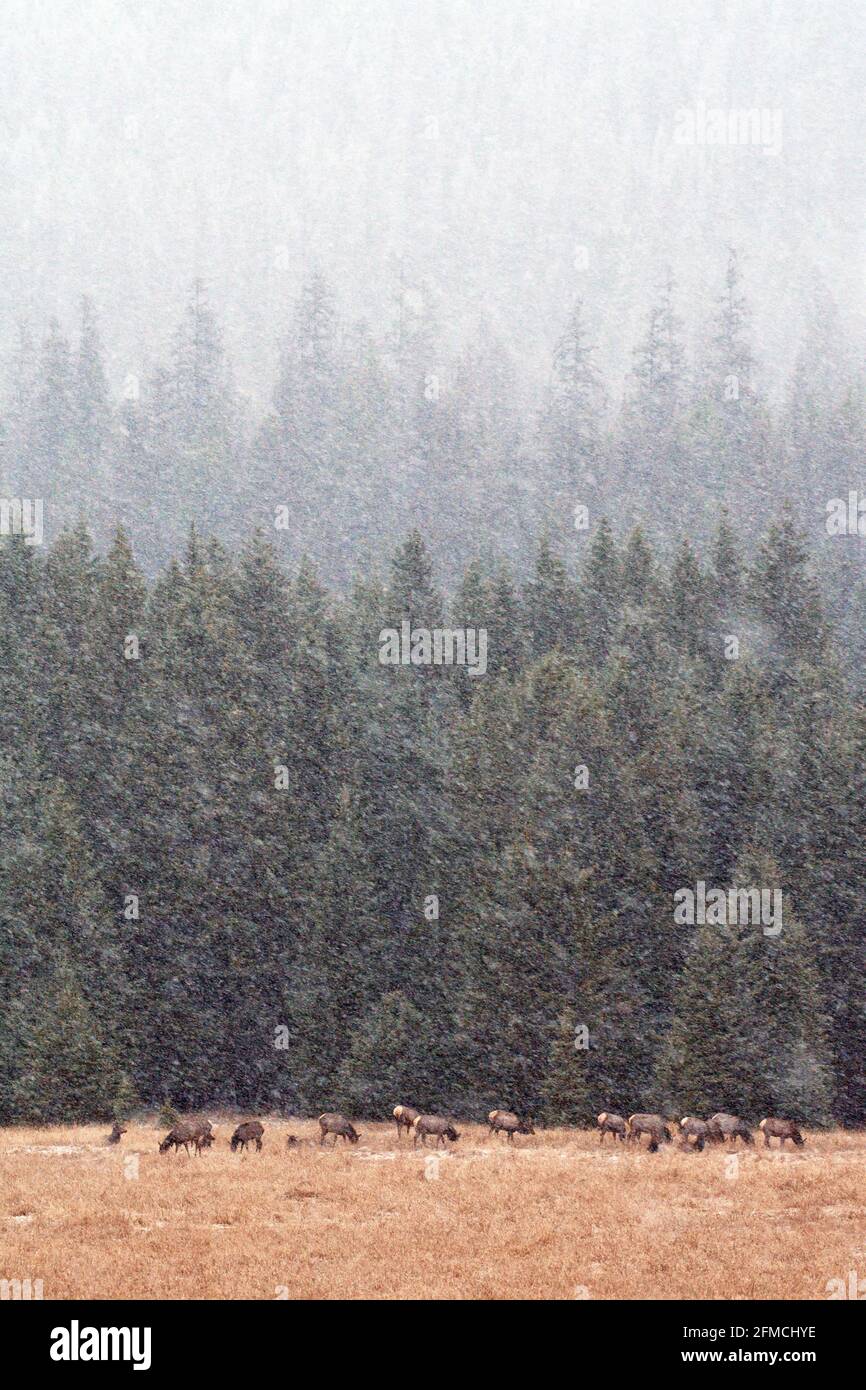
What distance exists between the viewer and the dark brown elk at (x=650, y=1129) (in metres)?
30.0

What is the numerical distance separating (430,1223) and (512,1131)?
1002 centimetres

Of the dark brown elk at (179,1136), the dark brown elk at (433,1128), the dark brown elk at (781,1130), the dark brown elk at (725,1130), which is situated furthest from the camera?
the dark brown elk at (781,1130)

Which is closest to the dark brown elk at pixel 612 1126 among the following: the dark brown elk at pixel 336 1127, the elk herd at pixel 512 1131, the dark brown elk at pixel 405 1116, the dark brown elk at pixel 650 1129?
the elk herd at pixel 512 1131

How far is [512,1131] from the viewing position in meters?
32.3

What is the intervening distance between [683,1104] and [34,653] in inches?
1049

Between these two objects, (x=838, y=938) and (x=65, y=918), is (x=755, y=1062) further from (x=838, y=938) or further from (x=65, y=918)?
(x=65, y=918)

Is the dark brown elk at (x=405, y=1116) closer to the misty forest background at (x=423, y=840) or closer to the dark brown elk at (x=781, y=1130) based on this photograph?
the dark brown elk at (x=781, y=1130)


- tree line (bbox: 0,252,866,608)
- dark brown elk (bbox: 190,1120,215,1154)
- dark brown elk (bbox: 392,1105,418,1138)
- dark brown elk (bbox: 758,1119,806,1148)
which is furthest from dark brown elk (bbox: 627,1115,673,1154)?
tree line (bbox: 0,252,866,608)

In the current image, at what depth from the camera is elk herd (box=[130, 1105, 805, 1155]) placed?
97.3 ft

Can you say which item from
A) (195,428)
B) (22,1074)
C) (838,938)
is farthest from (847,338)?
(22,1074)

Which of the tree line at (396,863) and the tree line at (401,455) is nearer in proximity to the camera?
the tree line at (396,863)

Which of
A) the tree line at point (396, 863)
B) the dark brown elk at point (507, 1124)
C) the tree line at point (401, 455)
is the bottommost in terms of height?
the dark brown elk at point (507, 1124)

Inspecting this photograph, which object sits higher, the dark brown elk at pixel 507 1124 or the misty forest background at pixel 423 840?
the misty forest background at pixel 423 840

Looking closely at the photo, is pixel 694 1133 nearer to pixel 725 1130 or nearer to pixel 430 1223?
pixel 725 1130
